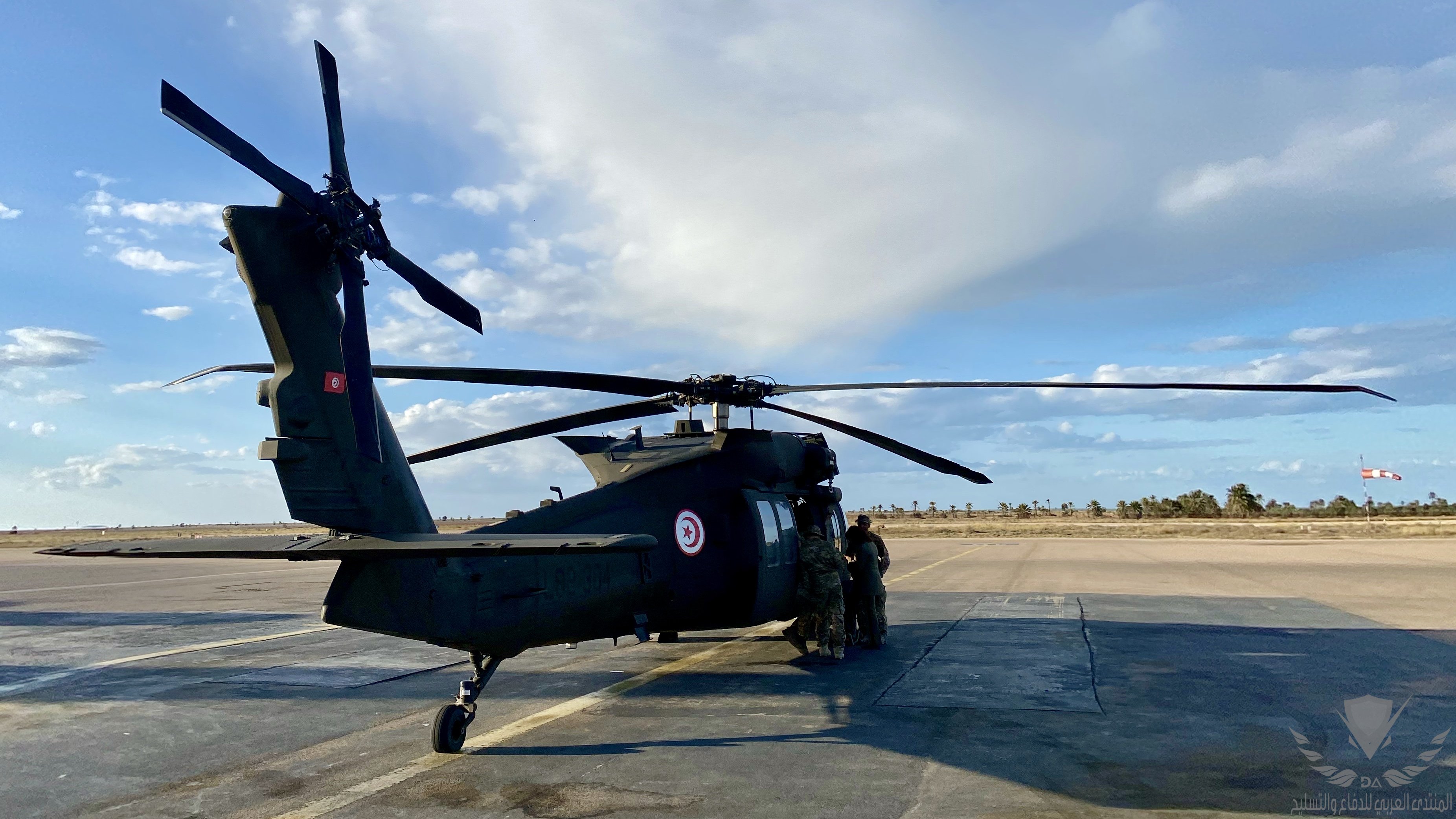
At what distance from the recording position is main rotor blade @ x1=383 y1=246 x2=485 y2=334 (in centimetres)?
772

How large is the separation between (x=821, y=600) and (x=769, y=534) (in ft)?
4.87

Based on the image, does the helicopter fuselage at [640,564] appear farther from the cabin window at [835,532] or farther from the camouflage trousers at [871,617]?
the camouflage trousers at [871,617]

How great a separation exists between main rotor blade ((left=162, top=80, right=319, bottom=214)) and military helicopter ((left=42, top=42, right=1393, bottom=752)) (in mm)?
13

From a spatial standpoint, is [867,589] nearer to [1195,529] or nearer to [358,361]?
[358,361]

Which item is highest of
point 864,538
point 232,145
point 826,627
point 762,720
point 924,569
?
point 232,145

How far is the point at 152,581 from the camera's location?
28.9m

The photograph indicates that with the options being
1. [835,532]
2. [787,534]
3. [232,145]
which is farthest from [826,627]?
[232,145]

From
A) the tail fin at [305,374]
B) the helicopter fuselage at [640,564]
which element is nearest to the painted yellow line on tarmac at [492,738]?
the helicopter fuselage at [640,564]

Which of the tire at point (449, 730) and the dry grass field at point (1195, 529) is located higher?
the dry grass field at point (1195, 529)

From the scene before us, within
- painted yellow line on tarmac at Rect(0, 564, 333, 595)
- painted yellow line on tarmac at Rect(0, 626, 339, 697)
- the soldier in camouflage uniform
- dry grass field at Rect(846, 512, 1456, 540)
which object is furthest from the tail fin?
dry grass field at Rect(846, 512, 1456, 540)

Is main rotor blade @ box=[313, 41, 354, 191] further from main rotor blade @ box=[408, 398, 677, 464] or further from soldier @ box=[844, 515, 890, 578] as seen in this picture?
soldier @ box=[844, 515, 890, 578]

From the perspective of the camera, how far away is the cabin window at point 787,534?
11547 mm

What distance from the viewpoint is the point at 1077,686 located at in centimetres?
991

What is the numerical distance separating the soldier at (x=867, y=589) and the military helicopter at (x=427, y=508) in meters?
1.49
